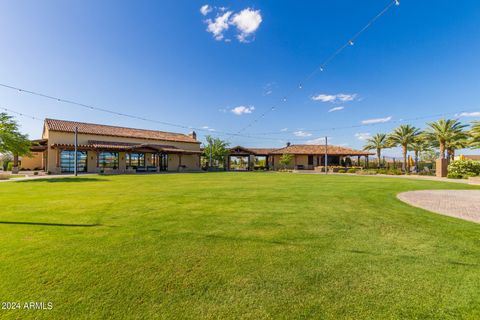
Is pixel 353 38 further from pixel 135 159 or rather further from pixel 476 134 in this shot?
pixel 135 159

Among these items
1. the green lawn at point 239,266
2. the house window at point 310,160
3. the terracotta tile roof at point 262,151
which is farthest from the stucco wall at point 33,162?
the house window at point 310,160

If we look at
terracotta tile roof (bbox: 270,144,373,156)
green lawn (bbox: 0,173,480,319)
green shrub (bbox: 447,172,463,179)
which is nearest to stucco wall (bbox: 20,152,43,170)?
green lawn (bbox: 0,173,480,319)

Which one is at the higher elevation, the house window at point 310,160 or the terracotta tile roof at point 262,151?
the terracotta tile roof at point 262,151

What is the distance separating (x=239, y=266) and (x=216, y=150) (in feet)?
125

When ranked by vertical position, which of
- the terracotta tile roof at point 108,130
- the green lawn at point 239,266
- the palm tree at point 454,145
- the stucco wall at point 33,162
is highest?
the terracotta tile roof at point 108,130

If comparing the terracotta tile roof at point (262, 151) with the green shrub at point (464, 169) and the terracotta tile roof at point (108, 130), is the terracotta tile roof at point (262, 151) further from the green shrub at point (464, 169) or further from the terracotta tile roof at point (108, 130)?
the green shrub at point (464, 169)

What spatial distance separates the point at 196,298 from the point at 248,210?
448cm

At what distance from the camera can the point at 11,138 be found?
693 inches

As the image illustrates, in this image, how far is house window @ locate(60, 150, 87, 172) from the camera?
1041 inches

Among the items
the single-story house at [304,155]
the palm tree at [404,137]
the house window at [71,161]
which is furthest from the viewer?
the single-story house at [304,155]

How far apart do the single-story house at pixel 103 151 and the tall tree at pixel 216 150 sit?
3.60m

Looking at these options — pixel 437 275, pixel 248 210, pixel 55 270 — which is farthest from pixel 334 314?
pixel 248 210

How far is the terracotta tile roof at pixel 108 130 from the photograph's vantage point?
90.7 ft

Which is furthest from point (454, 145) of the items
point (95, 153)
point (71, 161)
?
point (71, 161)
